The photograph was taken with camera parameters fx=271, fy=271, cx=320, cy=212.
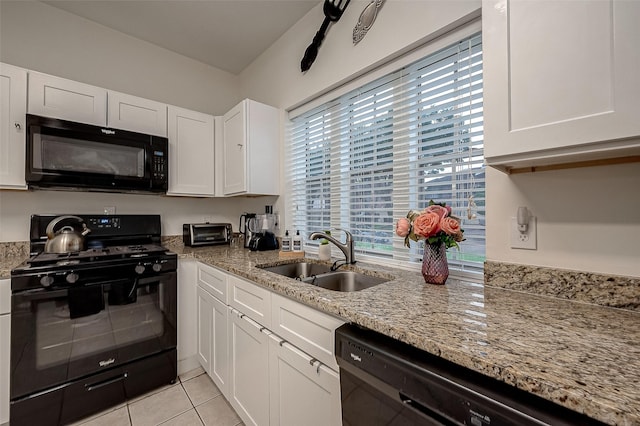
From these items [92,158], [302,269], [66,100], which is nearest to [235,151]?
[92,158]

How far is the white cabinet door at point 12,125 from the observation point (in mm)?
1709

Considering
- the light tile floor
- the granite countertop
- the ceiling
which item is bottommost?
the light tile floor

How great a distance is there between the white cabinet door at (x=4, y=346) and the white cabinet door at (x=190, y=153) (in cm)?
118

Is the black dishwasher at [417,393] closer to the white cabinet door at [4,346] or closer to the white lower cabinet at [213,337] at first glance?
the white lower cabinet at [213,337]

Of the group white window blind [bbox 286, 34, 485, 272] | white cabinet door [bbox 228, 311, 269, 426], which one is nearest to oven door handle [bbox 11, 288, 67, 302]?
white cabinet door [bbox 228, 311, 269, 426]

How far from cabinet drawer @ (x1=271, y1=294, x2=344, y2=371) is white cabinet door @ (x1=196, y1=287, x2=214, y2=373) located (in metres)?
0.84

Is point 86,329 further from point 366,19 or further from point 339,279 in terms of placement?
point 366,19

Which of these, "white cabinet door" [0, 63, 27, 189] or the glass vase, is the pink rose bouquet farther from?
"white cabinet door" [0, 63, 27, 189]

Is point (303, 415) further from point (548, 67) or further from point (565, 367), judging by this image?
point (548, 67)

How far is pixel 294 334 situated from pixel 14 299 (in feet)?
5.01

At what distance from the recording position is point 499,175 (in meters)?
1.14

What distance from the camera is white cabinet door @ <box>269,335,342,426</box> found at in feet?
3.16

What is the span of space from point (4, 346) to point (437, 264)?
7.33 feet

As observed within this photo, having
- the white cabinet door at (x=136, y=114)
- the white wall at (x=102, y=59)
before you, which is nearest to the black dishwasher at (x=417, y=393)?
the white cabinet door at (x=136, y=114)
